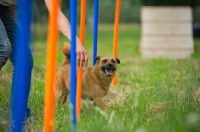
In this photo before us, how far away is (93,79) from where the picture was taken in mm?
5539

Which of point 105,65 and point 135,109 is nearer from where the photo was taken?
point 135,109

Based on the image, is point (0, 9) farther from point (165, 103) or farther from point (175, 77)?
point (175, 77)

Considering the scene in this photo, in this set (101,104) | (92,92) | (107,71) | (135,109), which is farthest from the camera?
(107,71)

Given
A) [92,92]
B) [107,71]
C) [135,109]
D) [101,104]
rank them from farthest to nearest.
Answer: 1. [107,71]
2. [92,92]
3. [101,104]
4. [135,109]

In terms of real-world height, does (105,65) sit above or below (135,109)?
above

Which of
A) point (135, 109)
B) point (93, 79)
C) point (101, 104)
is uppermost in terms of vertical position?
point (93, 79)

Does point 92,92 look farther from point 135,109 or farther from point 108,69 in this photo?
point 135,109

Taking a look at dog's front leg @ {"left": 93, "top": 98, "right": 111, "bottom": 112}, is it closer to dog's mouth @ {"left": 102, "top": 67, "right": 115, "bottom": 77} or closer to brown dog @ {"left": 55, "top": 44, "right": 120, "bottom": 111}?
brown dog @ {"left": 55, "top": 44, "right": 120, "bottom": 111}

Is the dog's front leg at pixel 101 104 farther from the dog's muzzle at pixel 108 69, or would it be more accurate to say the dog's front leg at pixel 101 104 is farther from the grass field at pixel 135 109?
the dog's muzzle at pixel 108 69

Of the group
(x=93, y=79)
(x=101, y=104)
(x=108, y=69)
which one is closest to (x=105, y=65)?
(x=108, y=69)

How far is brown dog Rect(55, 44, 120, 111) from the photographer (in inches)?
214

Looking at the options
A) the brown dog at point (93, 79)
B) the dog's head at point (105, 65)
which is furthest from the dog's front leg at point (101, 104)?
the dog's head at point (105, 65)

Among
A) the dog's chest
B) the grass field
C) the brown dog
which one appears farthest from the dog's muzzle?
the grass field

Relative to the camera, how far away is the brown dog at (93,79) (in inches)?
214
